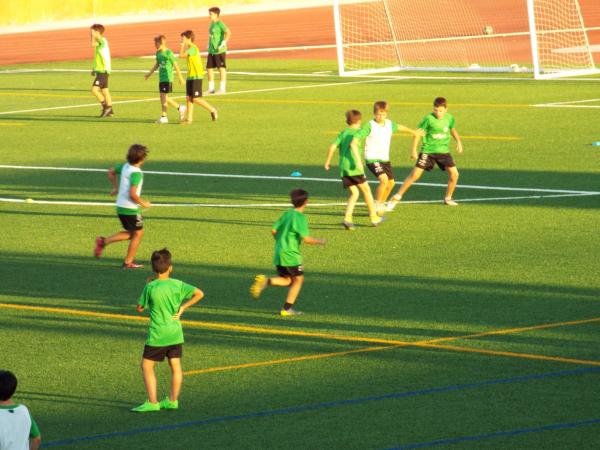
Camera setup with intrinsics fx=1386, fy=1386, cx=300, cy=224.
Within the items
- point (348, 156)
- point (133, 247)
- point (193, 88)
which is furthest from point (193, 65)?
point (133, 247)

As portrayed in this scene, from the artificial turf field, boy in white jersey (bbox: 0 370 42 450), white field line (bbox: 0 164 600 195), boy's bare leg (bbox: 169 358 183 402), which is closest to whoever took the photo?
boy in white jersey (bbox: 0 370 42 450)

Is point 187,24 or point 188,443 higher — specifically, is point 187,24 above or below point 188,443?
above

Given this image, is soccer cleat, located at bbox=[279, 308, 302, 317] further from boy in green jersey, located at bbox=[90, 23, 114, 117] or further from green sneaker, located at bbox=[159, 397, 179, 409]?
boy in green jersey, located at bbox=[90, 23, 114, 117]

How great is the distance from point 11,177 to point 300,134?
717 centimetres

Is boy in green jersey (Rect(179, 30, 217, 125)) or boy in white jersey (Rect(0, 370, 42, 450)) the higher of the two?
boy in green jersey (Rect(179, 30, 217, 125))

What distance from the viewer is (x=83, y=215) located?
2058cm

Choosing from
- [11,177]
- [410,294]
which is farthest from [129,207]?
[11,177]

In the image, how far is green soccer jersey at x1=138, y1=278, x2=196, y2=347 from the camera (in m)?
11.0

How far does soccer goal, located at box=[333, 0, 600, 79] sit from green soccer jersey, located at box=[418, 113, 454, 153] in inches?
753

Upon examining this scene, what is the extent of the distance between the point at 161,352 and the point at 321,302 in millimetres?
3968

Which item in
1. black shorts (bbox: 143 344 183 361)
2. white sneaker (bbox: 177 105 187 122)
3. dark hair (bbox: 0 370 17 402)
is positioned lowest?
black shorts (bbox: 143 344 183 361)

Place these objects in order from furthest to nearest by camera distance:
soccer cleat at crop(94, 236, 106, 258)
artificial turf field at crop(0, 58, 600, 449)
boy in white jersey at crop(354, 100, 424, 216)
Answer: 1. boy in white jersey at crop(354, 100, 424, 216)
2. soccer cleat at crop(94, 236, 106, 258)
3. artificial turf field at crop(0, 58, 600, 449)

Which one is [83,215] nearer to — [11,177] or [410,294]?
[11,177]

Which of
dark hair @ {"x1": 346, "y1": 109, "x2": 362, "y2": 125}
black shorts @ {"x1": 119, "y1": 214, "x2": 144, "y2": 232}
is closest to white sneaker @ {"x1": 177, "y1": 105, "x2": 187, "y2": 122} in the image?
dark hair @ {"x1": 346, "y1": 109, "x2": 362, "y2": 125}
